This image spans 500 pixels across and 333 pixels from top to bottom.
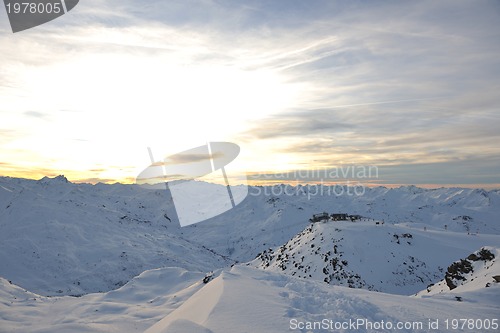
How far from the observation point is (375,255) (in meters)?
29.6

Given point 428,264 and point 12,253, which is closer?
point 428,264

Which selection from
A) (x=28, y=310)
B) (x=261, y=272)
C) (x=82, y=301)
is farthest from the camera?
(x=82, y=301)

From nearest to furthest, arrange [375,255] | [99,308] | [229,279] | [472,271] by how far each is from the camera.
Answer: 1. [229,279]
2. [472,271]
3. [99,308]
4. [375,255]

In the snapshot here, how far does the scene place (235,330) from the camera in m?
7.98

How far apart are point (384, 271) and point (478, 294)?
16.4 metres

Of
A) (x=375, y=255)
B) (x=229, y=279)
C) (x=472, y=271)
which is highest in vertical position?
(x=229, y=279)

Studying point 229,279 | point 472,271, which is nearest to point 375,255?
point 472,271

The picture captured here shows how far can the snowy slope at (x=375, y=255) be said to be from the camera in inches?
1061

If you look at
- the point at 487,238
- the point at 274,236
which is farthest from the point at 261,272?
the point at 274,236

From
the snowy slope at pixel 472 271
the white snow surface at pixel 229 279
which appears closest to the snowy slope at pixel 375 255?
the white snow surface at pixel 229 279

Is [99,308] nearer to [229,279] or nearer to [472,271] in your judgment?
[229,279]

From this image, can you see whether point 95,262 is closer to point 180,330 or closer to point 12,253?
point 12,253

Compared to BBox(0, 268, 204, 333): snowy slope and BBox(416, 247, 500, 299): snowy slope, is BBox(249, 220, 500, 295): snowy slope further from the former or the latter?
BBox(0, 268, 204, 333): snowy slope

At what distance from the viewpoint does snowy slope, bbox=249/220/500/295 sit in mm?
26953
